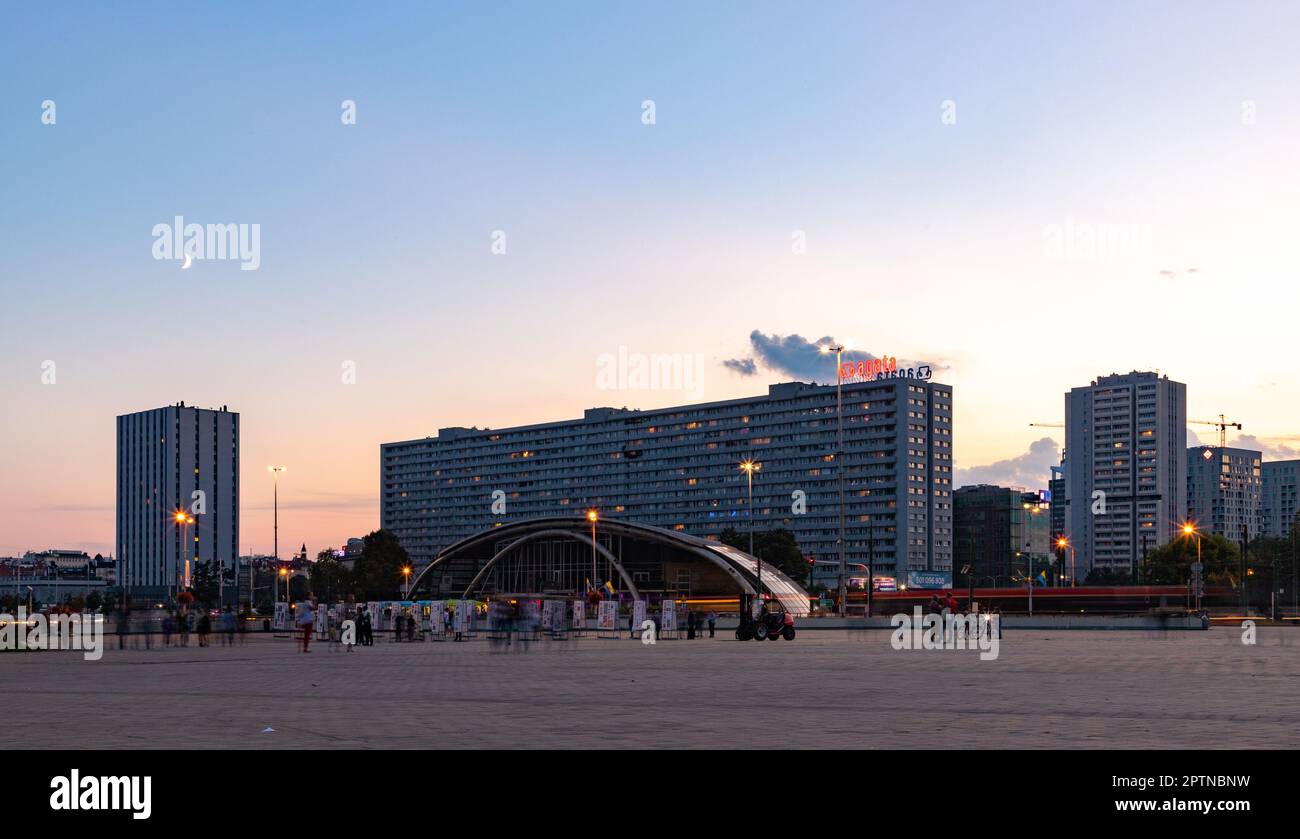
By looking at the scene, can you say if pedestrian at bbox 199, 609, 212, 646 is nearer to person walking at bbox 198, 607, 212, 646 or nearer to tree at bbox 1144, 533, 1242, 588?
person walking at bbox 198, 607, 212, 646

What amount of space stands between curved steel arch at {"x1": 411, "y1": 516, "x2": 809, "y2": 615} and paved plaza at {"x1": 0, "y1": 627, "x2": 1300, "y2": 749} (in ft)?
339

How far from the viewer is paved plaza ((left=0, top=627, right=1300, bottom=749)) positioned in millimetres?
13617

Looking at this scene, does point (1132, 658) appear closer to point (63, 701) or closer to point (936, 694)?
point (936, 694)

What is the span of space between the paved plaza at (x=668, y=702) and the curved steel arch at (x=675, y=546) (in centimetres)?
10319

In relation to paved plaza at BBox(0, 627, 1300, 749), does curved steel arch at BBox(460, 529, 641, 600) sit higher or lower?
lower

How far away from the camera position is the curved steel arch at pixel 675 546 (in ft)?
467

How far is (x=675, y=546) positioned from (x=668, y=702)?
13869 cm

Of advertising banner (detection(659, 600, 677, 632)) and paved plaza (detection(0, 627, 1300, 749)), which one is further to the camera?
advertising banner (detection(659, 600, 677, 632))

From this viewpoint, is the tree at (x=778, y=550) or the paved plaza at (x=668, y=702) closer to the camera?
the paved plaza at (x=668, y=702)

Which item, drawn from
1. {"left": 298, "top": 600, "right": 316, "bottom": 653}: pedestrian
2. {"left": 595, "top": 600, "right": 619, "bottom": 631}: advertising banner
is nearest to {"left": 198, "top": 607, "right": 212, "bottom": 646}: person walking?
{"left": 298, "top": 600, "right": 316, "bottom": 653}: pedestrian

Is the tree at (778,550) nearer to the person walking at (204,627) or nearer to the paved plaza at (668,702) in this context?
the person walking at (204,627)

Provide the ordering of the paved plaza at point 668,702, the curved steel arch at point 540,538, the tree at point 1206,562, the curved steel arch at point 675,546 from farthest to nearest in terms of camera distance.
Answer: the curved steel arch at point 540,538 → the tree at point 1206,562 → the curved steel arch at point 675,546 → the paved plaza at point 668,702

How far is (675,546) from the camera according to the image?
157250 mm

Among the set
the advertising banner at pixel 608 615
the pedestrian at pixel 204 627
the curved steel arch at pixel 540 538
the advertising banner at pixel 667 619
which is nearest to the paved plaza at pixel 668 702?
the pedestrian at pixel 204 627
